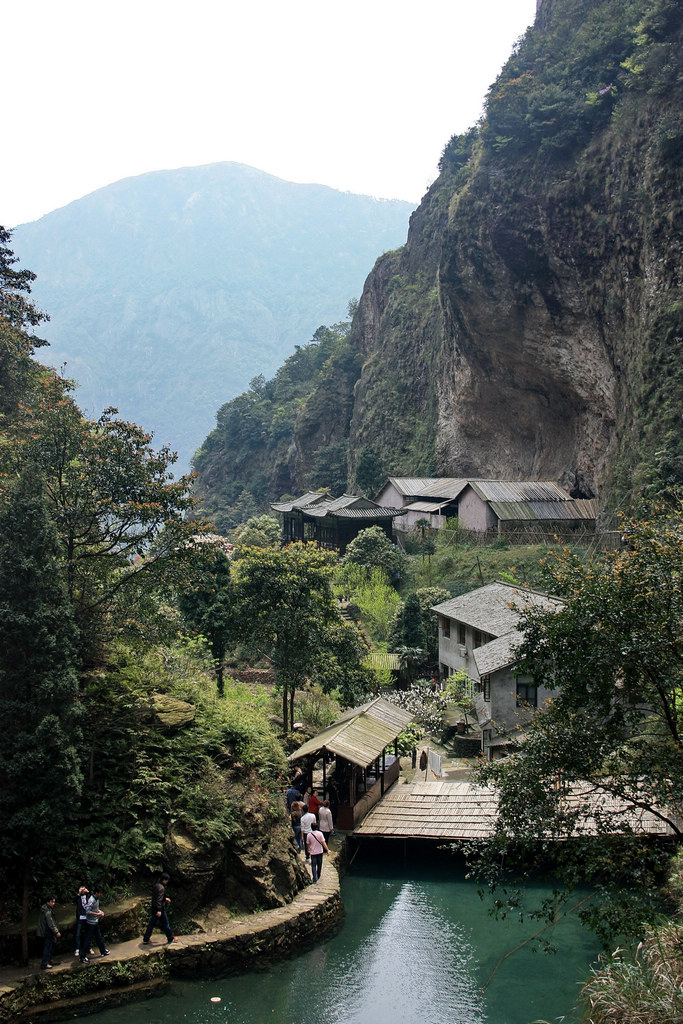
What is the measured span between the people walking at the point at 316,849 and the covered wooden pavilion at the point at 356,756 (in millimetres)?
1722

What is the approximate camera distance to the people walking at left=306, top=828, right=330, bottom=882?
16.3 metres

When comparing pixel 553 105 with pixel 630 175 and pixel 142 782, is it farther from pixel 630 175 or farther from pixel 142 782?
pixel 142 782

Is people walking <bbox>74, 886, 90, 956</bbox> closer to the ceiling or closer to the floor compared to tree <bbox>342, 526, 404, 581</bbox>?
closer to the floor

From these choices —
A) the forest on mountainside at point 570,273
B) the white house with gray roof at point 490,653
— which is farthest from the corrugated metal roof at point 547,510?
the white house with gray roof at point 490,653

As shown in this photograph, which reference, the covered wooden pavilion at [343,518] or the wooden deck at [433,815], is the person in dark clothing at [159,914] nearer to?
the wooden deck at [433,815]

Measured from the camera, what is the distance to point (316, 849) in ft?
53.7

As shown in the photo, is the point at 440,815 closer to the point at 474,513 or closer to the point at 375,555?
the point at 375,555

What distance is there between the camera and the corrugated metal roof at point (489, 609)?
82.3 feet

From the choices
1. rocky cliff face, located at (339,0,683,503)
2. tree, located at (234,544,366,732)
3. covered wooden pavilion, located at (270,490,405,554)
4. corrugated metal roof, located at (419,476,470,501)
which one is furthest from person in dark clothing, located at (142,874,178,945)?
covered wooden pavilion, located at (270,490,405,554)

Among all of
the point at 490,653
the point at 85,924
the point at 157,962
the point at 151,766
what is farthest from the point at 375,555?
the point at 85,924

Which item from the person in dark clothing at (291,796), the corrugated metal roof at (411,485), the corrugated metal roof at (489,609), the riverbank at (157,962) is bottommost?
the riverbank at (157,962)

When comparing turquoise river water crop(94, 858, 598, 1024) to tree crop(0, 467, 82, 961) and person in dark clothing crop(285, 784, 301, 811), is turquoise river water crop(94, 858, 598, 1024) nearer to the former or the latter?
person in dark clothing crop(285, 784, 301, 811)

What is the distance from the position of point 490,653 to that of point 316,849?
29.7 ft

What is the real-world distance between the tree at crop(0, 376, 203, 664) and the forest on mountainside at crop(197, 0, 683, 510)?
62.7 ft
